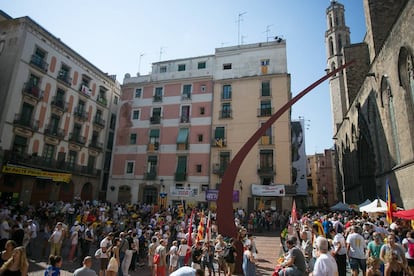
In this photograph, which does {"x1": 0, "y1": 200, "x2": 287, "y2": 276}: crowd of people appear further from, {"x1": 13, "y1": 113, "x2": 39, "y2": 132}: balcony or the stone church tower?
the stone church tower

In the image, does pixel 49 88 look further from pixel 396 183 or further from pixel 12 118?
pixel 396 183

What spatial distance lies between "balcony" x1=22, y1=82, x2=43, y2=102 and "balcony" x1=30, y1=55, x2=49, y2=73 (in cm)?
176

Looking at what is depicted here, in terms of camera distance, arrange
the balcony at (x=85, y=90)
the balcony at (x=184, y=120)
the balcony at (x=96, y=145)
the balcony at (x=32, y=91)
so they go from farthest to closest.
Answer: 1. the balcony at (x=96, y=145)
2. the balcony at (x=184, y=120)
3. the balcony at (x=85, y=90)
4. the balcony at (x=32, y=91)

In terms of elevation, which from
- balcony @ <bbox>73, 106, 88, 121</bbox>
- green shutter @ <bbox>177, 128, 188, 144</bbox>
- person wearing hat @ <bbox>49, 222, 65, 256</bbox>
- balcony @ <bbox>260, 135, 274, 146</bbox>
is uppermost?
balcony @ <bbox>73, 106, 88, 121</bbox>

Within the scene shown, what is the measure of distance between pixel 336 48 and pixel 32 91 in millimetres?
53158

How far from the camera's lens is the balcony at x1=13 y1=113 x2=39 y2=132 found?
20833 millimetres

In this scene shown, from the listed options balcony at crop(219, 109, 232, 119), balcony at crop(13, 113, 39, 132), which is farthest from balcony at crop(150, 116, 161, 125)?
balcony at crop(13, 113, 39, 132)

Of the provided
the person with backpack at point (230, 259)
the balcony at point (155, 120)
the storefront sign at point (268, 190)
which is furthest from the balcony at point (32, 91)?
the person with backpack at point (230, 259)

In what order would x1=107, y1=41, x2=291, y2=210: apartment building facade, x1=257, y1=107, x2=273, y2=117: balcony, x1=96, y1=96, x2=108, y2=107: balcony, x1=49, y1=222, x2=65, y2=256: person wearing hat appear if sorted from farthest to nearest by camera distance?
x1=96, y1=96, x2=108, y2=107: balcony, x1=257, y1=107, x2=273, y2=117: balcony, x1=107, y1=41, x2=291, y2=210: apartment building facade, x1=49, y1=222, x2=65, y2=256: person wearing hat

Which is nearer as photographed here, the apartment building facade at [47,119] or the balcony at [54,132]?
the apartment building facade at [47,119]

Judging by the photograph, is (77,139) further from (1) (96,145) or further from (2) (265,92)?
(2) (265,92)

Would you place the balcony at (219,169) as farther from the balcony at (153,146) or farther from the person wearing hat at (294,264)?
the person wearing hat at (294,264)

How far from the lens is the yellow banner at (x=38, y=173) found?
747 inches

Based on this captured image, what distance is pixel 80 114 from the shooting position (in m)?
27.4
